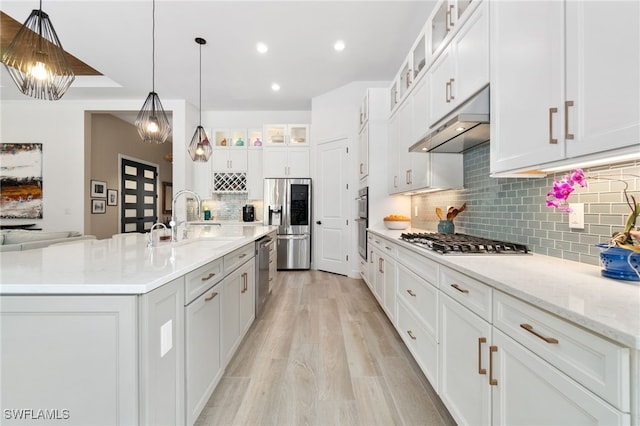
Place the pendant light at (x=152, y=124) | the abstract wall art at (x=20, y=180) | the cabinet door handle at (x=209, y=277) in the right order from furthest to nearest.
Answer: the abstract wall art at (x=20, y=180) < the pendant light at (x=152, y=124) < the cabinet door handle at (x=209, y=277)

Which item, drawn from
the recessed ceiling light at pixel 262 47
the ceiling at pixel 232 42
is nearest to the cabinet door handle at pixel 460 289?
the ceiling at pixel 232 42

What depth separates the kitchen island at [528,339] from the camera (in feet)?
2.08

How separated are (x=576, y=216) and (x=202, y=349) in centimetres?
199

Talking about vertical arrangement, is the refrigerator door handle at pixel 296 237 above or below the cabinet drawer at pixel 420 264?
below

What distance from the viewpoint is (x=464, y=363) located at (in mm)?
1260

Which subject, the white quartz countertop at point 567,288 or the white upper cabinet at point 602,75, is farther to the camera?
the white upper cabinet at point 602,75

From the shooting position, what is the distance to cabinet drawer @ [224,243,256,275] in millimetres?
1845

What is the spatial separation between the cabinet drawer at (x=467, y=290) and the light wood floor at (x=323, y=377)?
744 mm

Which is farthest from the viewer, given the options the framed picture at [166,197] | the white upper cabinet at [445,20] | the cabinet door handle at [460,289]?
the framed picture at [166,197]

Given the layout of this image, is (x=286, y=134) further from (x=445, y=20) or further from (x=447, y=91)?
(x=447, y=91)

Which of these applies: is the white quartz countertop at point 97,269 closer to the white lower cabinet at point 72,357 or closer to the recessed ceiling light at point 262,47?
the white lower cabinet at point 72,357

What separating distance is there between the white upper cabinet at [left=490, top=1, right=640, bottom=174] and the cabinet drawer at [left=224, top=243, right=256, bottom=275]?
1.72m

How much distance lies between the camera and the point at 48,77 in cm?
174

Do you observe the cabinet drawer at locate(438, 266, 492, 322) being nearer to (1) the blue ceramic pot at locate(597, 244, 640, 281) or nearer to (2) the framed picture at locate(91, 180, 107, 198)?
(1) the blue ceramic pot at locate(597, 244, 640, 281)
